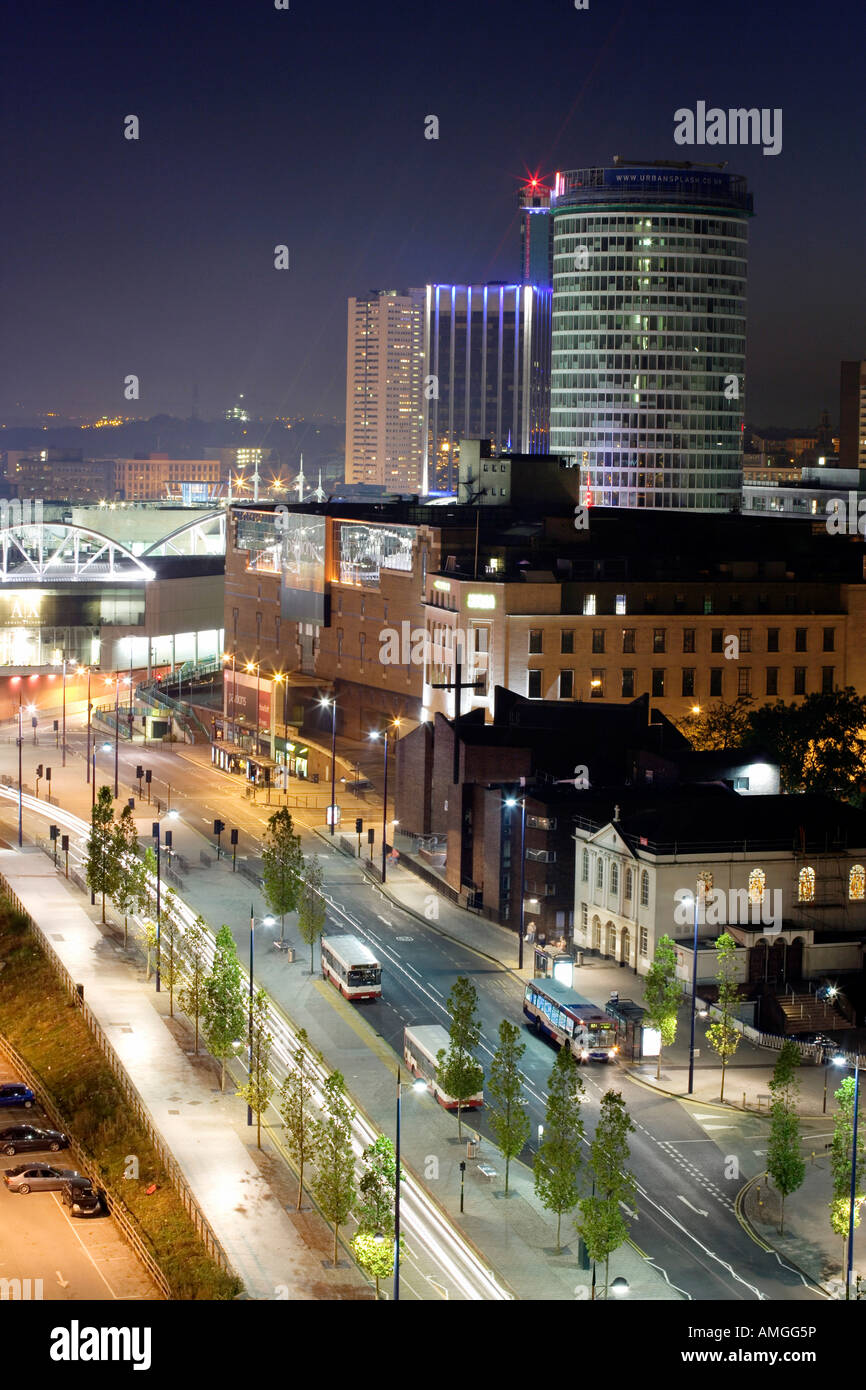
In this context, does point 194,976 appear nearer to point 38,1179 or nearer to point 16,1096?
point 16,1096

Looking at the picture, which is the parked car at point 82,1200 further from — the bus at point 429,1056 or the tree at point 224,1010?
the bus at point 429,1056

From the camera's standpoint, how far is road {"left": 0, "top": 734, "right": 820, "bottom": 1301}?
36.8 m

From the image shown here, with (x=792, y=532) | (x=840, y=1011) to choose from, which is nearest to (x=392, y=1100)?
(x=840, y=1011)

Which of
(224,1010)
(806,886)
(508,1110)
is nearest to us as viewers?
(508,1110)

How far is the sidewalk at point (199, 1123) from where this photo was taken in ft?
118

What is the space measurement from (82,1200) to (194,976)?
9.59 metres

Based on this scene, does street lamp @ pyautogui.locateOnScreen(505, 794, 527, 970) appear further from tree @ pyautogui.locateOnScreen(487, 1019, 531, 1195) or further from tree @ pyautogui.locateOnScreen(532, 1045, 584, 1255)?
tree @ pyautogui.locateOnScreen(532, 1045, 584, 1255)

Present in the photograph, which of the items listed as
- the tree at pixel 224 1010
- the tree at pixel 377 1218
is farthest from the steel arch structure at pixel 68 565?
the tree at pixel 377 1218

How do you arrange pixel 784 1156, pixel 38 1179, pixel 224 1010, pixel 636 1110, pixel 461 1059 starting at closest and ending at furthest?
pixel 784 1156 → pixel 461 1059 → pixel 38 1179 → pixel 636 1110 → pixel 224 1010

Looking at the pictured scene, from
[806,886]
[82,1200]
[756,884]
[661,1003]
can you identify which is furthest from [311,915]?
[82,1200]

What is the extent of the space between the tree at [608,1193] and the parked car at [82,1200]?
1197cm

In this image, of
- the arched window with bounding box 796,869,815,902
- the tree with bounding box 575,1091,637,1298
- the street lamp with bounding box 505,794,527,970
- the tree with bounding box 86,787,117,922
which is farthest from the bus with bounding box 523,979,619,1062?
the tree with bounding box 86,787,117,922

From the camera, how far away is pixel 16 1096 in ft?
170

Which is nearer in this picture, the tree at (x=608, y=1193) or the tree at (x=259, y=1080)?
the tree at (x=608, y=1193)
